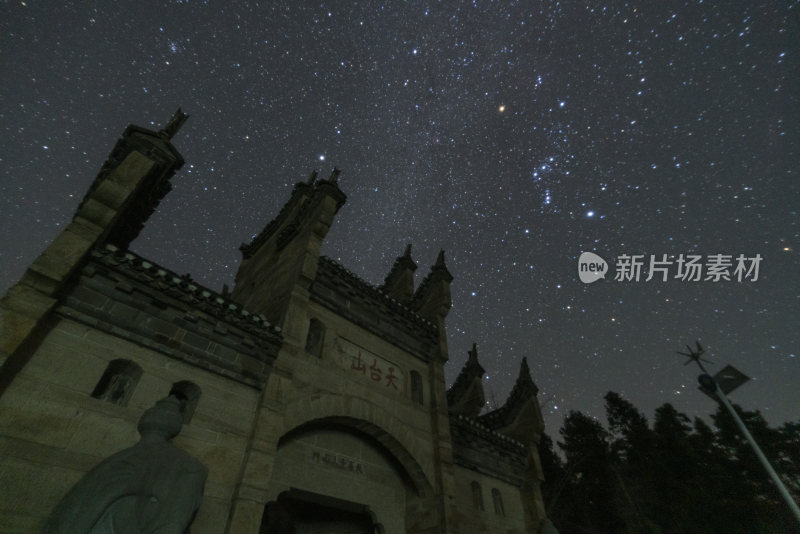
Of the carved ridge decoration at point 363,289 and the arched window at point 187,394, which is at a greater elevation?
the carved ridge decoration at point 363,289

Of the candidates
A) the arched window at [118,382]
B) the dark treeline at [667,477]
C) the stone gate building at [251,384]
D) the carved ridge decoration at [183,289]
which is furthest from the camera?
the dark treeline at [667,477]

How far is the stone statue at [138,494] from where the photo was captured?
3660 mm

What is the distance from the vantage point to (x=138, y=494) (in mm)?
3963

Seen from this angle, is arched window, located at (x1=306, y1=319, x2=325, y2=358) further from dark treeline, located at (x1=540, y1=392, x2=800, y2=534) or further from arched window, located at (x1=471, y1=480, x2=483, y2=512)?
dark treeline, located at (x1=540, y1=392, x2=800, y2=534)

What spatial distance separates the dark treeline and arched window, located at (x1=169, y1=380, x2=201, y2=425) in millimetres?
27340

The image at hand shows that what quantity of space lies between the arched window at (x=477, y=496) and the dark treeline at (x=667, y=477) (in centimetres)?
1858

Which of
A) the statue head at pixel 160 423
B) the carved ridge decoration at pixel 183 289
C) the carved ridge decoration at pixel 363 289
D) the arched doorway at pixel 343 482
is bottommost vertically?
the statue head at pixel 160 423

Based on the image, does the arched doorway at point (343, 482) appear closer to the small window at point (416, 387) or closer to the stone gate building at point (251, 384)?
the stone gate building at point (251, 384)

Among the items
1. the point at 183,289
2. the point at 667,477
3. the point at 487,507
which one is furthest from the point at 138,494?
the point at 667,477

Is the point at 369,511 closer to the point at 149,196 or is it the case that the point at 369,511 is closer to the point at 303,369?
the point at 303,369

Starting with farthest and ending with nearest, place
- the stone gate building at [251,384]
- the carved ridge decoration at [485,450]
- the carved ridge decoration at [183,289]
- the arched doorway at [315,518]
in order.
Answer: the carved ridge decoration at [485,450]
the arched doorway at [315,518]
the carved ridge decoration at [183,289]
the stone gate building at [251,384]

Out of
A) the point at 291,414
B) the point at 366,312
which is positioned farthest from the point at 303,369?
the point at 366,312

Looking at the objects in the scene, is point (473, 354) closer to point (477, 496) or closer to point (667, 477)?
point (477, 496)

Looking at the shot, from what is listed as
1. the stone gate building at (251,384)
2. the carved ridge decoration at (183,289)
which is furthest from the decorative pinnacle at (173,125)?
the carved ridge decoration at (183,289)
